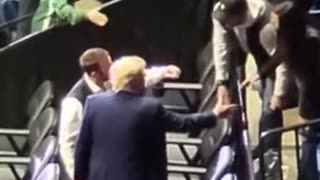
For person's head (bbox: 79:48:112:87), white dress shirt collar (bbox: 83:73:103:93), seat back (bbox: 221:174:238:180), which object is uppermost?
person's head (bbox: 79:48:112:87)

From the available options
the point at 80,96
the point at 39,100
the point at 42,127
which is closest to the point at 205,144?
the point at 80,96

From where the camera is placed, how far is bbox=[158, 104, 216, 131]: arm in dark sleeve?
8.26m

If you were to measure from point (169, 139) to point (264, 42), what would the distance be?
1.67 meters

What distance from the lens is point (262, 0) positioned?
9570mm

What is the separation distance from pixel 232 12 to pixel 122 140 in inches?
59.6

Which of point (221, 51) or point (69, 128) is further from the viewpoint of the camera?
point (221, 51)

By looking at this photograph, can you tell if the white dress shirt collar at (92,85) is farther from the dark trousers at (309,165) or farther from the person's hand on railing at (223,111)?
the dark trousers at (309,165)

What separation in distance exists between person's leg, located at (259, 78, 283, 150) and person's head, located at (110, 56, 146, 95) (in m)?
1.26

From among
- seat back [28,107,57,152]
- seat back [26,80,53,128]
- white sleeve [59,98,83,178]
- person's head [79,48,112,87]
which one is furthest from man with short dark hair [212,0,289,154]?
seat back [26,80,53,128]

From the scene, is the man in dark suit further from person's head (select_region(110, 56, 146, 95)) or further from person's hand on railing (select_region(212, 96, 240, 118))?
person's hand on railing (select_region(212, 96, 240, 118))

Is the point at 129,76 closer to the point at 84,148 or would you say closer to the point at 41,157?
the point at 84,148

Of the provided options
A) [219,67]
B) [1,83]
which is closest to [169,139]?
[219,67]

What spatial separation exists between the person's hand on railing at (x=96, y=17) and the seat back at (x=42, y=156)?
147 centimetres

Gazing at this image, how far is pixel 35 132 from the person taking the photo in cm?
1073
